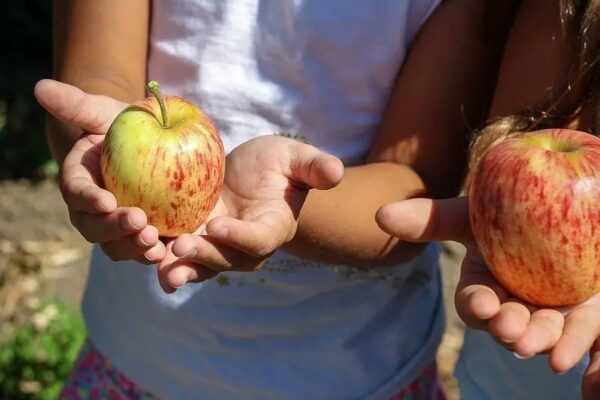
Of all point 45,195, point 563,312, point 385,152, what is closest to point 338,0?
point 385,152

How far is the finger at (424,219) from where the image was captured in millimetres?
1439

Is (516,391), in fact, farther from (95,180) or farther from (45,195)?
(45,195)

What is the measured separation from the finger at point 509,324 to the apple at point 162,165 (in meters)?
0.53

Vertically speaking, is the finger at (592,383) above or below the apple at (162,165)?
above

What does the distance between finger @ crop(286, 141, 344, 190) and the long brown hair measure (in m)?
0.33

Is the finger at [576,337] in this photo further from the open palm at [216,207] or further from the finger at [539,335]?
the open palm at [216,207]

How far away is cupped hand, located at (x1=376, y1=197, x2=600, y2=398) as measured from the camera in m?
1.27

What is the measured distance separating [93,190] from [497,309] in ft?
1.96

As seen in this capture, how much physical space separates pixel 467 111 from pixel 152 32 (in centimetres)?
61

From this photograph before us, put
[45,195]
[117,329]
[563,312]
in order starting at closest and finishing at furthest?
1. [563,312]
2. [117,329]
3. [45,195]

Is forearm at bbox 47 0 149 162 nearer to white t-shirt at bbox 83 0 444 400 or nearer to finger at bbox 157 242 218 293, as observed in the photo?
white t-shirt at bbox 83 0 444 400

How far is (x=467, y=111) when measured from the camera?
5.90ft

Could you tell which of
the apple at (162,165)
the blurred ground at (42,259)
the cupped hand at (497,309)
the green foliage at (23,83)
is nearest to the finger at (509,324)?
the cupped hand at (497,309)

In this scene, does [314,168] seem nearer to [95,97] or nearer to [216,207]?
[216,207]
